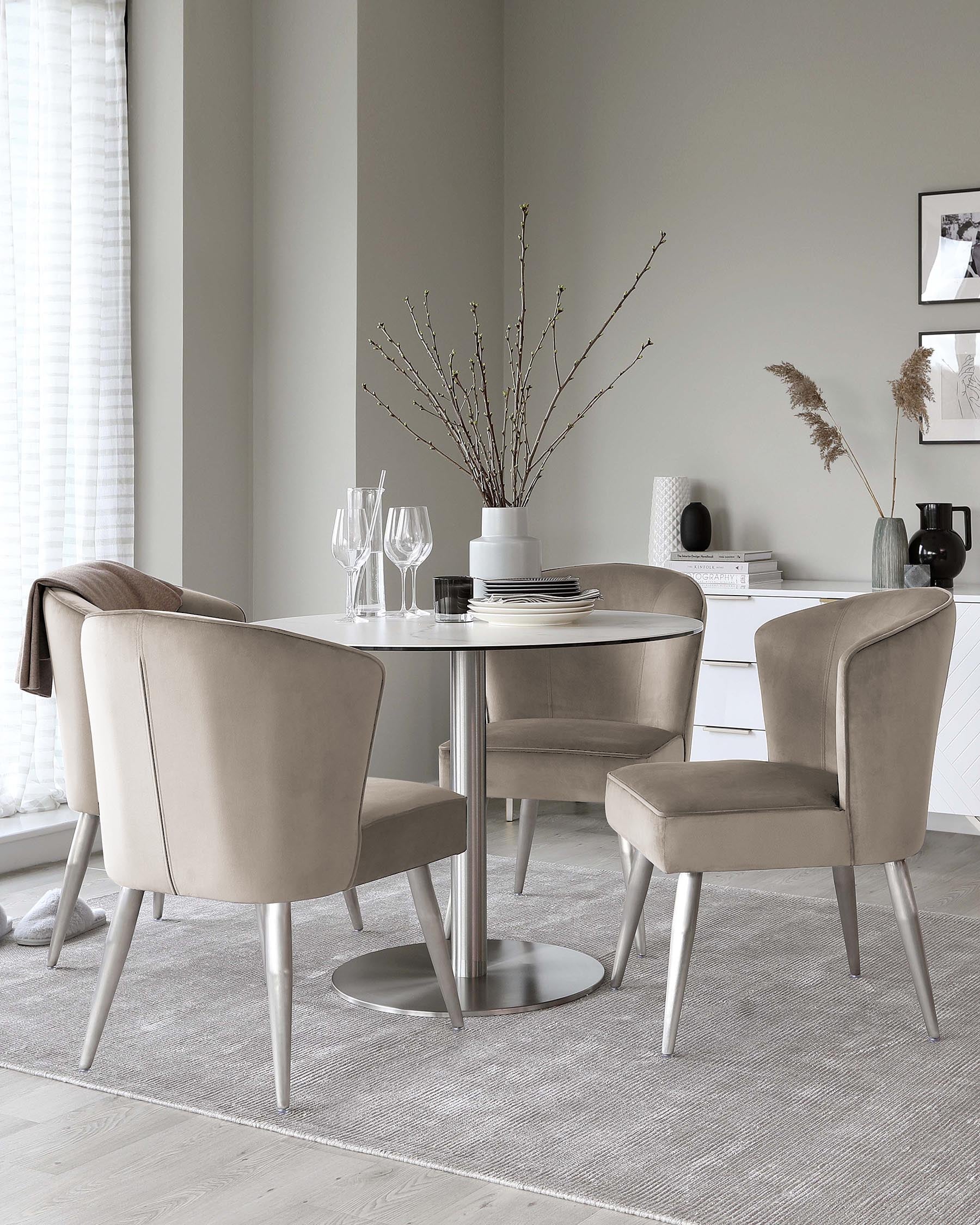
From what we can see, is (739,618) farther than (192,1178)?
Yes

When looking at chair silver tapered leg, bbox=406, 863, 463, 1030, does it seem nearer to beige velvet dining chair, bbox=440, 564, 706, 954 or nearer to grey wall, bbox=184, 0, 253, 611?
beige velvet dining chair, bbox=440, 564, 706, 954

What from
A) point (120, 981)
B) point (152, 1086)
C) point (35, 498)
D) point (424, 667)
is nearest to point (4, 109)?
point (35, 498)

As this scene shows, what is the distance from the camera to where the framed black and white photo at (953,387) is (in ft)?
14.4

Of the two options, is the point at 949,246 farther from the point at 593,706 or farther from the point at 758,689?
the point at 593,706

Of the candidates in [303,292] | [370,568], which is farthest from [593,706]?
[303,292]

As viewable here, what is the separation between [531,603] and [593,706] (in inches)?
33.5

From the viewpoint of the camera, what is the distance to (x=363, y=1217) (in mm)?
1926

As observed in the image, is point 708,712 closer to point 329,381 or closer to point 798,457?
point 798,457

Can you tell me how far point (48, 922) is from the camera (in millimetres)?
3170

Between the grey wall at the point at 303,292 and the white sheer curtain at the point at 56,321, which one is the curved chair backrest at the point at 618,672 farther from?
the white sheer curtain at the point at 56,321

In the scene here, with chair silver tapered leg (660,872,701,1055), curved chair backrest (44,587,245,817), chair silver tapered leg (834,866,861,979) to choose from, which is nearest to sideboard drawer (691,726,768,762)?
chair silver tapered leg (834,866,861,979)

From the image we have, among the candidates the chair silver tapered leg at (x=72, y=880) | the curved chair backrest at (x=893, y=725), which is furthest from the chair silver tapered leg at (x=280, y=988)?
the curved chair backrest at (x=893, y=725)

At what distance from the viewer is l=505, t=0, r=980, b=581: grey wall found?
451cm

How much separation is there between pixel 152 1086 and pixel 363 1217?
58 cm
